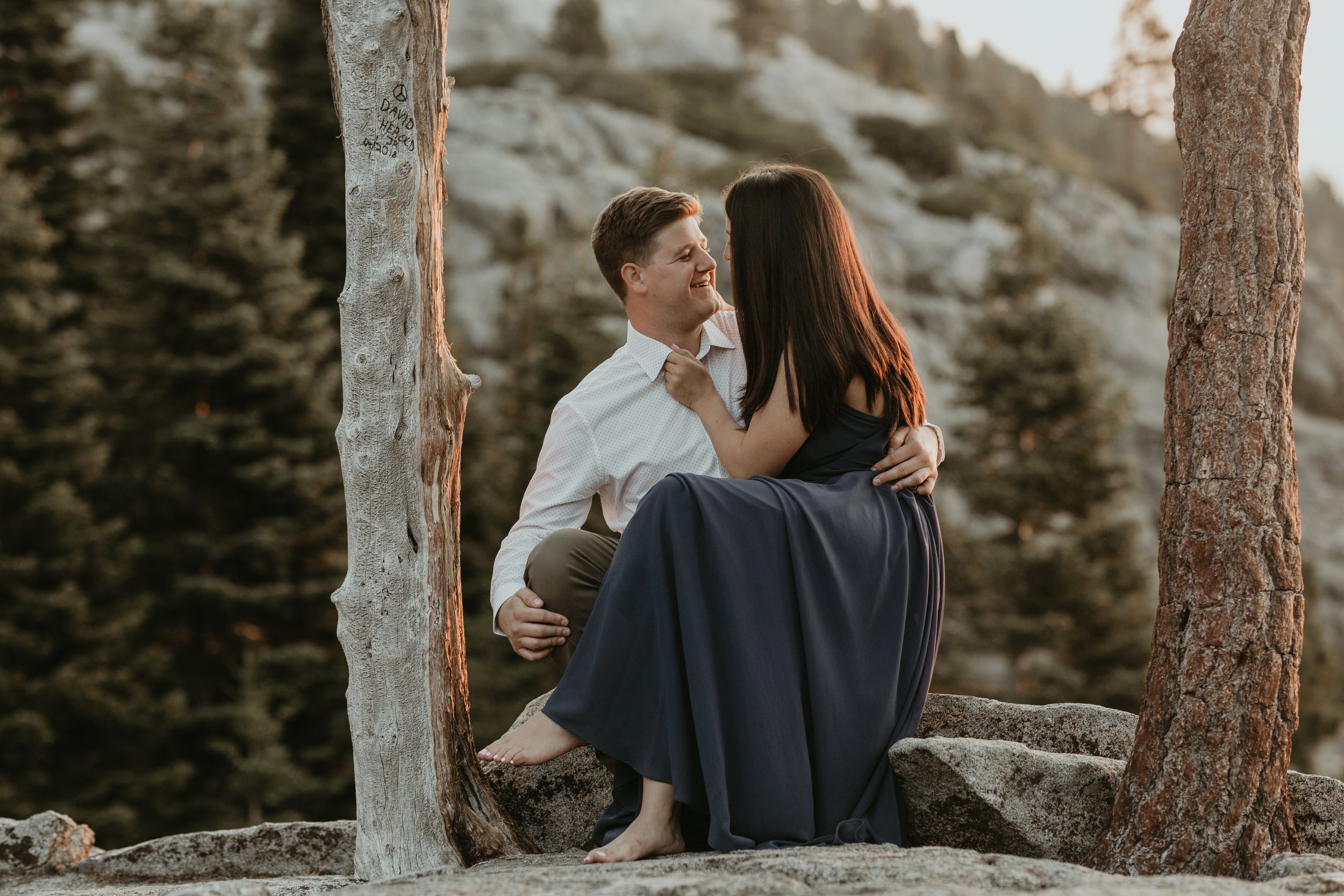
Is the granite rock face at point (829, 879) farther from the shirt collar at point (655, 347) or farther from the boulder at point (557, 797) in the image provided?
the shirt collar at point (655, 347)

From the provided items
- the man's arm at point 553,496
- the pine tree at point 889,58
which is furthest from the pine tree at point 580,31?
the man's arm at point 553,496

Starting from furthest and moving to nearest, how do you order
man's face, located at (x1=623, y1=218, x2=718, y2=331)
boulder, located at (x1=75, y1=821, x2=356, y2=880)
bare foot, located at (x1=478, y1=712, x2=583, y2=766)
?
1. boulder, located at (x1=75, y1=821, x2=356, y2=880)
2. man's face, located at (x1=623, y1=218, x2=718, y2=331)
3. bare foot, located at (x1=478, y1=712, x2=583, y2=766)

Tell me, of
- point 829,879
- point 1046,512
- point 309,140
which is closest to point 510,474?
point 309,140

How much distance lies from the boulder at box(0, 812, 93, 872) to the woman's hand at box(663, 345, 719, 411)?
324 cm

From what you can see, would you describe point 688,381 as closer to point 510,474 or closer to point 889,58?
point 510,474

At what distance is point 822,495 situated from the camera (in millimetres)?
3098

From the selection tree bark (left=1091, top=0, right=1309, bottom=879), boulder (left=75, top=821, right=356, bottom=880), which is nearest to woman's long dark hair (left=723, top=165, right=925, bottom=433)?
tree bark (left=1091, top=0, right=1309, bottom=879)

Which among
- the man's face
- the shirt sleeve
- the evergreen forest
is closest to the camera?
the shirt sleeve

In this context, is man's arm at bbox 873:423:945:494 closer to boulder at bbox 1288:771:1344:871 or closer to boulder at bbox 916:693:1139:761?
boulder at bbox 916:693:1139:761

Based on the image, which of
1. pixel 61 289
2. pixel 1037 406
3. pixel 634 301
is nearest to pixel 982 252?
pixel 1037 406

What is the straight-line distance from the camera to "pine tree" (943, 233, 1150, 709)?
14.5 metres

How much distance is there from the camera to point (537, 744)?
3.02m

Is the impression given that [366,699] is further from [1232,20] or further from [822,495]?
[1232,20]

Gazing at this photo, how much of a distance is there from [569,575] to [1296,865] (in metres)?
2.09
